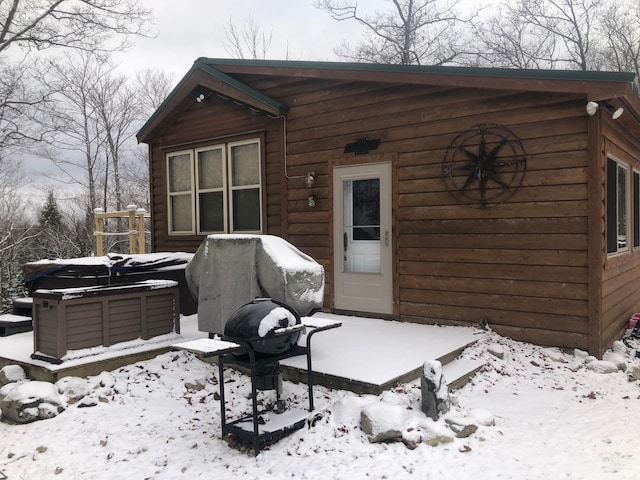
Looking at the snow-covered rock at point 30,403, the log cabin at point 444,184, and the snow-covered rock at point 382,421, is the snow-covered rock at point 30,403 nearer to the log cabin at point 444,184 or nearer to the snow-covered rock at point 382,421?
the snow-covered rock at point 382,421

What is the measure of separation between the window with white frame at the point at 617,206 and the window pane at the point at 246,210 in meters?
4.74

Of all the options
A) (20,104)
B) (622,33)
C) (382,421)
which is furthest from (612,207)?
(622,33)

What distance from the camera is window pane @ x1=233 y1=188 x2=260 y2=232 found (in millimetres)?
7957

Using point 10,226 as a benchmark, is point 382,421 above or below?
below

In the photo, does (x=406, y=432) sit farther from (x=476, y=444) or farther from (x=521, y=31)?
(x=521, y=31)

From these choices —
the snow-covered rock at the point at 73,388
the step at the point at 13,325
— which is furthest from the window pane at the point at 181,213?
the snow-covered rock at the point at 73,388

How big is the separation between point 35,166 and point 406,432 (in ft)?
81.5

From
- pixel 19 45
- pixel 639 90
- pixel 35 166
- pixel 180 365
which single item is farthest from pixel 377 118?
pixel 35 166

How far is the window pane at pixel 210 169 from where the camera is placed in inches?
331

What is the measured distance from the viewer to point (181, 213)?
356 inches

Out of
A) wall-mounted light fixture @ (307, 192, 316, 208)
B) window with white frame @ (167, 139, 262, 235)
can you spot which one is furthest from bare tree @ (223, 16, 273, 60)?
wall-mounted light fixture @ (307, 192, 316, 208)

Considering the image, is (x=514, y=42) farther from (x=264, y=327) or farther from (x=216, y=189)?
(x=264, y=327)

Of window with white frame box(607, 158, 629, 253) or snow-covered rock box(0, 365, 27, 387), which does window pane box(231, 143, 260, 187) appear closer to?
snow-covered rock box(0, 365, 27, 387)

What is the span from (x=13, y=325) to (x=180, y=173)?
3.66 m
